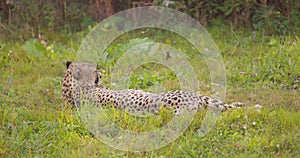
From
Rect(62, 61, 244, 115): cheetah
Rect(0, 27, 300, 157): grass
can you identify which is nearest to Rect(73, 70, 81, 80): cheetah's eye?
Rect(62, 61, 244, 115): cheetah

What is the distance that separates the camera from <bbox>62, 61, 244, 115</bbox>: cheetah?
5.13 metres

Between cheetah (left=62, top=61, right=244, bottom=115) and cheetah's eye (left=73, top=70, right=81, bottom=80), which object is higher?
cheetah's eye (left=73, top=70, right=81, bottom=80)

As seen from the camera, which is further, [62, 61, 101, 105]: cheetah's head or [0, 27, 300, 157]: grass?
[62, 61, 101, 105]: cheetah's head

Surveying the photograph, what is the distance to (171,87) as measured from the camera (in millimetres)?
6359

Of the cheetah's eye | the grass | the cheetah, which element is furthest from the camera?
the cheetah's eye

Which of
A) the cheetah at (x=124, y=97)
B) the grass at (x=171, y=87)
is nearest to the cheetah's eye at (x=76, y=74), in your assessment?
the cheetah at (x=124, y=97)

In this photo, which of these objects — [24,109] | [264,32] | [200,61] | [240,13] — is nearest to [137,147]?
[24,109]

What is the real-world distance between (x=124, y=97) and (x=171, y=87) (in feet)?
3.69

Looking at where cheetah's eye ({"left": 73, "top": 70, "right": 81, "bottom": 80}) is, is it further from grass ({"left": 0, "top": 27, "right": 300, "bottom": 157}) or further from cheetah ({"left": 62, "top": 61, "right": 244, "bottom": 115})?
grass ({"left": 0, "top": 27, "right": 300, "bottom": 157})

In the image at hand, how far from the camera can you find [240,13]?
8594 millimetres

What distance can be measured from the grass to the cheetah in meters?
0.18

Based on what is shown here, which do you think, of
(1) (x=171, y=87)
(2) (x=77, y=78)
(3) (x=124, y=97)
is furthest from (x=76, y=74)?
(1) (x=171, y=87)

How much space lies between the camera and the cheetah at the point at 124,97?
5133 mm

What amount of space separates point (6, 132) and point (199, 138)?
1.87 m
